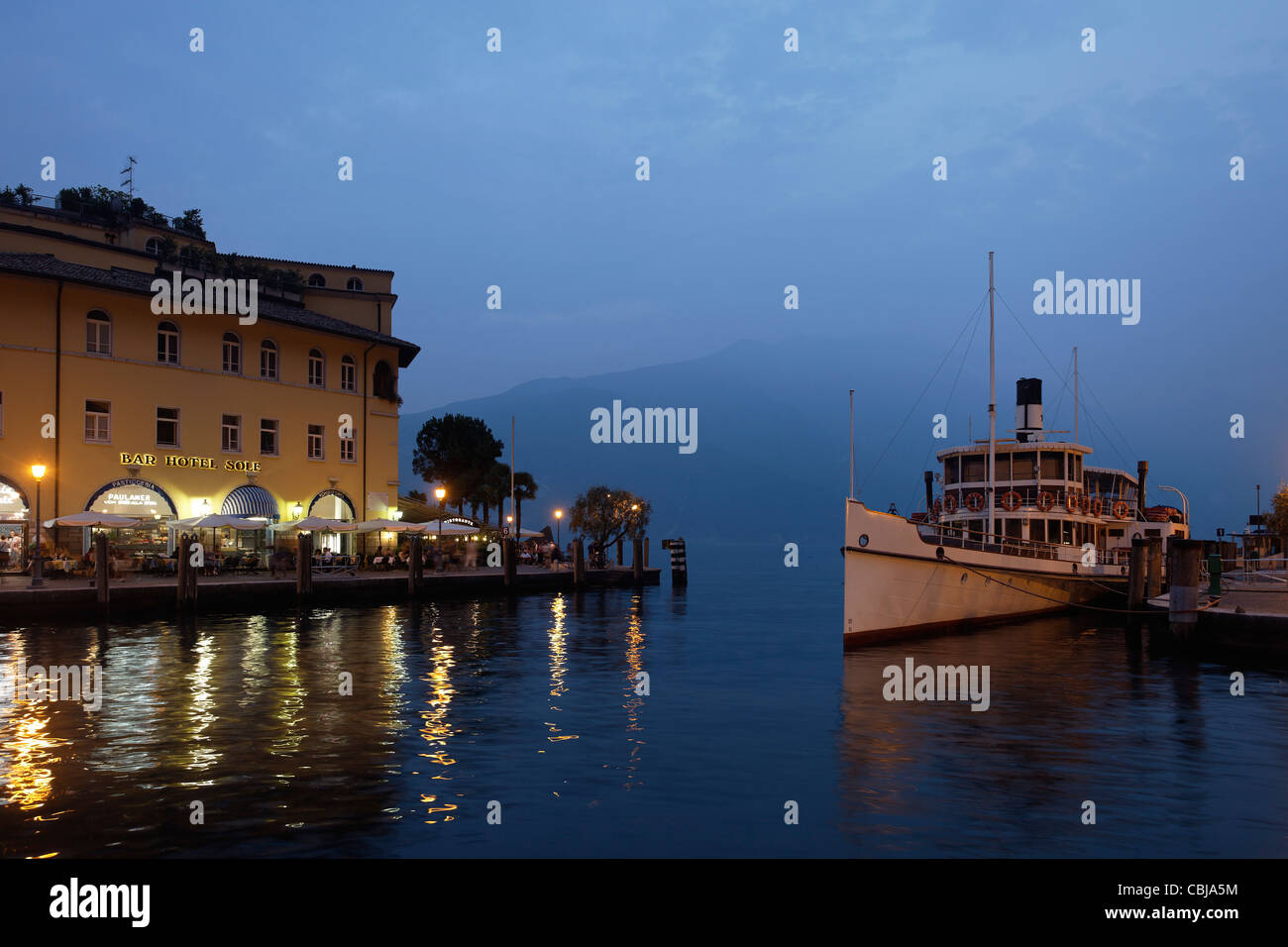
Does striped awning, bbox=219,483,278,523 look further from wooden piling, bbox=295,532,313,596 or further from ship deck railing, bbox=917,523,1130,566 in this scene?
ship deck railing, bbox=917,523,1130,566

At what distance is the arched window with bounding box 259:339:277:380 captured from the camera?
4447cm

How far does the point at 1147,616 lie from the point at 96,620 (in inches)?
1402

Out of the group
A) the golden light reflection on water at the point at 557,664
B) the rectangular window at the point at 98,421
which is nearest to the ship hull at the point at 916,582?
the golden light reflection on water at the point at 557,664

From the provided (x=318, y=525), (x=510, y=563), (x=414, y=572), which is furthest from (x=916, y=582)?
(x=318, y=525)

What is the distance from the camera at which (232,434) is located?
43.1 metres

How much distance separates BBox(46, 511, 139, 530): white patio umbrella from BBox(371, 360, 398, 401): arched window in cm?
1638

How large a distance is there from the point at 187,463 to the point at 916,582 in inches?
1187

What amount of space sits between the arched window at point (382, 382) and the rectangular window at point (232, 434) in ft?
26.1

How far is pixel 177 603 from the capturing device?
31.7 metres

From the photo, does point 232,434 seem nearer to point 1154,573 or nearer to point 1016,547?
point 1016,547

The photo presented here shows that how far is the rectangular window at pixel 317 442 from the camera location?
46312 millimetres

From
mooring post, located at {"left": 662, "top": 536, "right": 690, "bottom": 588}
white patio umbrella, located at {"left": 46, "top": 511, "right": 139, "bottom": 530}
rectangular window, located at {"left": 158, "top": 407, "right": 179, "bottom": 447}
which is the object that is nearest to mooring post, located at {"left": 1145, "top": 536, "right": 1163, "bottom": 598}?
mooring post, located at {"left": 662, "top": 536, "right": 690, "bottom": 588}

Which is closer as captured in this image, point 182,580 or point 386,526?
point 182,580

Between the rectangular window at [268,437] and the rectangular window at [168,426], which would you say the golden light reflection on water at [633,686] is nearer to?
the rectangular window at [268,437]
